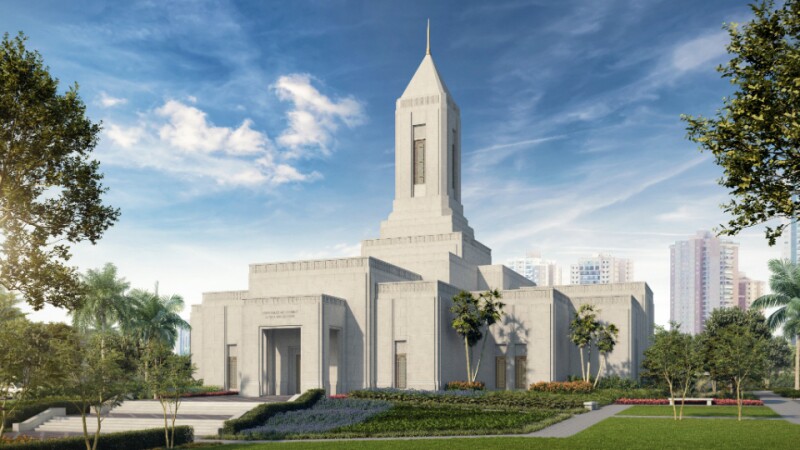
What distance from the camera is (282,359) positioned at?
4641 cm

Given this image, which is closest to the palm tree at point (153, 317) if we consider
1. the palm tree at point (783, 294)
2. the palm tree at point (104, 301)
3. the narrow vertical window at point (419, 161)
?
the palm tree at point (104, 301)

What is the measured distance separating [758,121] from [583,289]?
39.0 meters

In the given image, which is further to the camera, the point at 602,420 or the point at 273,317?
the point at 273,317

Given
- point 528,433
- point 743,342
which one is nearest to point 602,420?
point 528,433

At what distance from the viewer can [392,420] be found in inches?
1259

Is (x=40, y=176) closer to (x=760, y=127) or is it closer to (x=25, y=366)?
(x=25, y=366)

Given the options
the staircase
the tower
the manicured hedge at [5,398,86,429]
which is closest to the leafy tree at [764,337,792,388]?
the tower

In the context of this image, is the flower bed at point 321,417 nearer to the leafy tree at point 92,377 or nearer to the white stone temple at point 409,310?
the white stone temple at point 409,310

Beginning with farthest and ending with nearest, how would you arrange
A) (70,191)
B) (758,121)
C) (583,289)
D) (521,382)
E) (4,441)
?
1. (583,289)
2. (521,382)
3. (4,441)
4. (70,191)
5. (758,121)

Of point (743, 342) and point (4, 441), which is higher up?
point (743, 342)

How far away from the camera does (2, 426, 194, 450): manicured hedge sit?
81.1 ft

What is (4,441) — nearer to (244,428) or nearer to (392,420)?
(244,428)

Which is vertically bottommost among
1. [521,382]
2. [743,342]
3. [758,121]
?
[521,382]

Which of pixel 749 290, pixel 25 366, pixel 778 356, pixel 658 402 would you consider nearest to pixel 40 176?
pixel 25 366
